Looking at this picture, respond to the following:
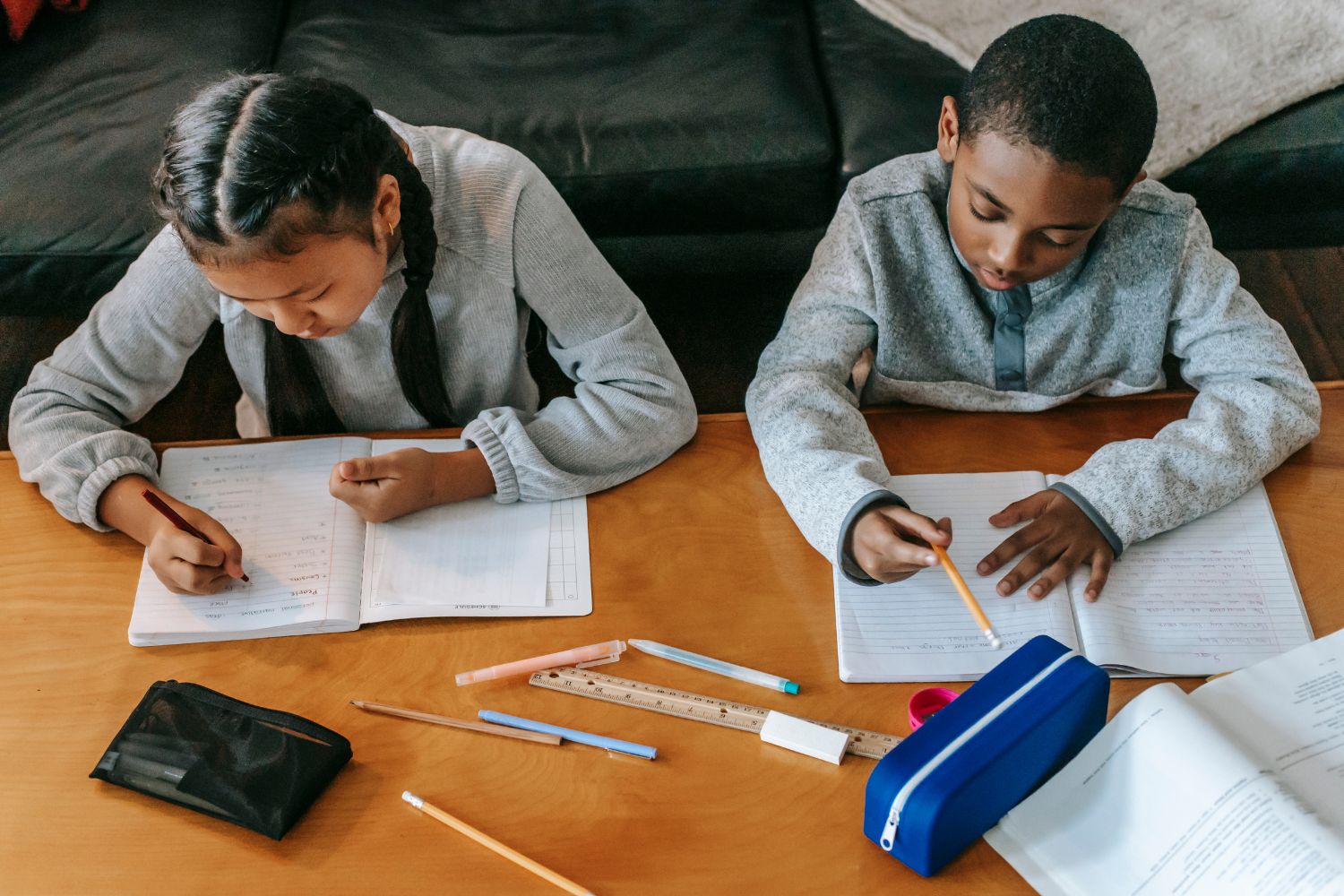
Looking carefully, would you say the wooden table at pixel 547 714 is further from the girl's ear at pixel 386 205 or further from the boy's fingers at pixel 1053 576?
the girl's ear at pixel 386 205

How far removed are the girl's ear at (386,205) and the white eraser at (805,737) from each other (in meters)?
0.58

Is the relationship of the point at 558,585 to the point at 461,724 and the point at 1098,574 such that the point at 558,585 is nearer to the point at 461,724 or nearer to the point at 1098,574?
the point at 461,724

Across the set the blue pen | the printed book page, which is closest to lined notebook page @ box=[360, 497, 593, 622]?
the blue pen

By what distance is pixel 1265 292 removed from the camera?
90.3 inches

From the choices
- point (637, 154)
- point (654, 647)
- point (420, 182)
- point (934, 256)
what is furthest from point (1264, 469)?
point (637, 154)

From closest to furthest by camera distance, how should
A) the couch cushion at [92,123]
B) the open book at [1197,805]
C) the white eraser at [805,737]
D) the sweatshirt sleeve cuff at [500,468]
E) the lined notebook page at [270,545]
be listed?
the open book at [1197,805]
the white eraser at [805,737]
the lined notebook page at [270,545]
the sweatshirt sleeve cuff at [500,468]
the couch cushion at [92,123]

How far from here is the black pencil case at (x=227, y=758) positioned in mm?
896

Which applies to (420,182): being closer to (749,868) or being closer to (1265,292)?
(749,868)

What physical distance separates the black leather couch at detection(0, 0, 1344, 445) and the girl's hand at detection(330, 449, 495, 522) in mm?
855

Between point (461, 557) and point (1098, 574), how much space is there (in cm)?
59

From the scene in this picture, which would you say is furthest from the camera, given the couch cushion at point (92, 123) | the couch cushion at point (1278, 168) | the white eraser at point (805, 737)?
the couch cushion at point (1278, 168)

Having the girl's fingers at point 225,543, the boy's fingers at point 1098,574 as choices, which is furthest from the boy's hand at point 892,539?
the girl's fingers at point 225,543

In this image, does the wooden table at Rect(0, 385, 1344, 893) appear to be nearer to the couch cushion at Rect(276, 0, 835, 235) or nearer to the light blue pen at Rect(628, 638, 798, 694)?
the light blue pen at Rect(628, 638, 798, 694)

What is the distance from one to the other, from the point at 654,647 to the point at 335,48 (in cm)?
141
